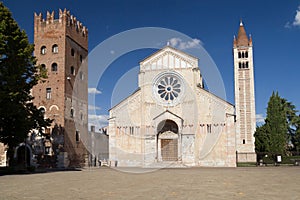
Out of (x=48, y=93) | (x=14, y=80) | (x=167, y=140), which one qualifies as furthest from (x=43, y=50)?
(x=167, y=140)

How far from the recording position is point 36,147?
3456 centimetres

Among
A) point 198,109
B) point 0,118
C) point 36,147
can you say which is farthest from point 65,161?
point 198,109

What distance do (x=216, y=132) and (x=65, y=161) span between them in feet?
55.4

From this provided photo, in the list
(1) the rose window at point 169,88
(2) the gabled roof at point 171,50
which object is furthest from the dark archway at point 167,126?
(2) the gabled roof at point 171,50

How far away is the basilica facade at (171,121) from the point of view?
34.1 m

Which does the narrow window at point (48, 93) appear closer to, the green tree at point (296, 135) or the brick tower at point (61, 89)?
the brick tower at point (61, 89)

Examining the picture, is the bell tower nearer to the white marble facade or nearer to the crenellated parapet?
the white marble facade

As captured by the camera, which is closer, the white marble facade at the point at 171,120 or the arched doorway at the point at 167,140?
the white marble facade at the point at 171,120

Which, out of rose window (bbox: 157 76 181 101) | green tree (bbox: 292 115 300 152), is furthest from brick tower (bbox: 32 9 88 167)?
green tree (bbox: 292 115 300 152)

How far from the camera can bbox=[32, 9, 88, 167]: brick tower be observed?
114ft

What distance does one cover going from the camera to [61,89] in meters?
35.8

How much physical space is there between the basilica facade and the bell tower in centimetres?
1477

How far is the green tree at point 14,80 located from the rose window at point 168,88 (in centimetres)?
1556

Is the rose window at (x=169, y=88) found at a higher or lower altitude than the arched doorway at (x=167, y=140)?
higher
